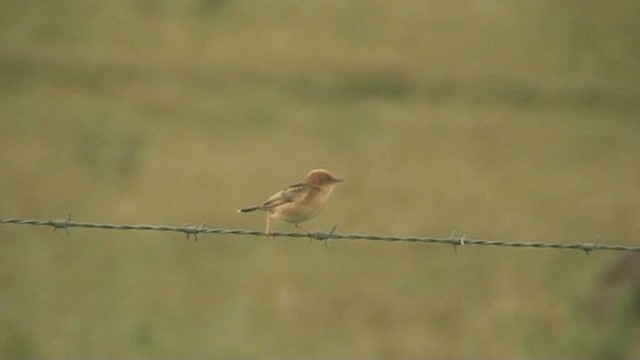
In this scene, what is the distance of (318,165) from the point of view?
65.1ft

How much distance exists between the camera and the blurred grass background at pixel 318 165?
1780cm

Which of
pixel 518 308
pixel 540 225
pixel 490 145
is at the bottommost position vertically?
pixel 518 308

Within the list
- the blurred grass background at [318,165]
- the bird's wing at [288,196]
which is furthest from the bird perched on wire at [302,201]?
the blurred grass background at [318,165]

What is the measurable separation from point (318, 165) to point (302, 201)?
35.8ft

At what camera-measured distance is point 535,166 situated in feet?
66.9

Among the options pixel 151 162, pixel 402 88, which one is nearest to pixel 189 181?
pixel 151 162

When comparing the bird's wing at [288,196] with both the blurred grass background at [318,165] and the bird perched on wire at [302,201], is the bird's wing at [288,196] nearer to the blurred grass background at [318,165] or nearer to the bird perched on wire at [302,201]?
the bird perched on wire at [302,201]

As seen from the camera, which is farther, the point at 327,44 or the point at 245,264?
the point at 327,44

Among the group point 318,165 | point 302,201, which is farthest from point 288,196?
point 318,165

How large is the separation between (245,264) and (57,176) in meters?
3.17

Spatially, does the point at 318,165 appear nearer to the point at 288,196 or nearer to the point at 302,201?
the point at 288,196

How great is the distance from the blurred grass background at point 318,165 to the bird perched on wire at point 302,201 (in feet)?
26.4

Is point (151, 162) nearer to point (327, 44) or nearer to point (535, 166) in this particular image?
point (327, 44)

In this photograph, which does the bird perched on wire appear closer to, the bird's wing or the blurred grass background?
the bird's wing
